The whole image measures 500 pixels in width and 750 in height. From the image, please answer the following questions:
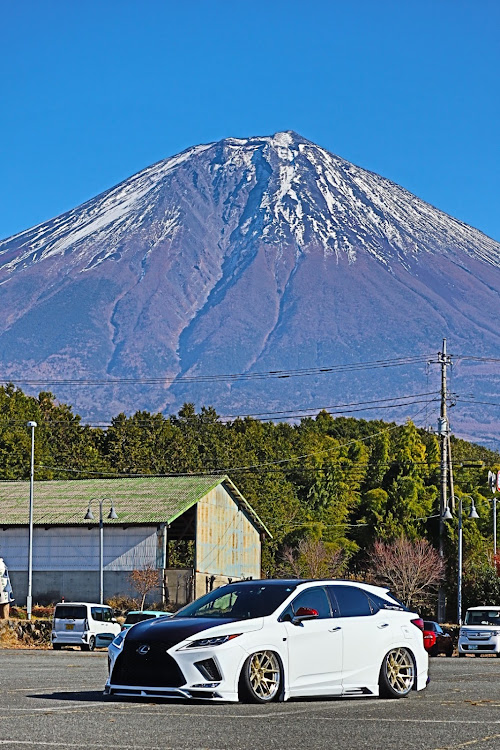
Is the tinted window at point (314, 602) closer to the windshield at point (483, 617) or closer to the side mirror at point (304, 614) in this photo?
the side mirror at point (304, 614)

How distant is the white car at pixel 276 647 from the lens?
14961mm

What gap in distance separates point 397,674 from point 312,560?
79143mm

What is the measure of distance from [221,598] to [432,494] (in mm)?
87871

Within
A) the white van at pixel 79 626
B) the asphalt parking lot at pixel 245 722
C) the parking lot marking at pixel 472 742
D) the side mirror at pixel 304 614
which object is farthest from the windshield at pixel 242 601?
the white van at pixel 79 626

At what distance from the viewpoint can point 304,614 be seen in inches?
629

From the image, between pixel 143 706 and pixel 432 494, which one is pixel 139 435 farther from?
pixel 143 706

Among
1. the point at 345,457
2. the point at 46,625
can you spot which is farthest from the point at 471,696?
the point at 345,457

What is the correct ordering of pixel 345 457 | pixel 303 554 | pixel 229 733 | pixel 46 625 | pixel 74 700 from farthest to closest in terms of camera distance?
pixel 345 457 → pixel 303 554 → pixel 46 625 → pixel 74 700 → pixel 229 733

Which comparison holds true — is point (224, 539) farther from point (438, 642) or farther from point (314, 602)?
point (314, 602)

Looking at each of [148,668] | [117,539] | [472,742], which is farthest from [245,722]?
[117,539]

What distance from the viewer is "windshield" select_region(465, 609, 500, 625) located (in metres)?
40.3

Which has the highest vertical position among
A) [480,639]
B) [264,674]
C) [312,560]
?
[264,674]

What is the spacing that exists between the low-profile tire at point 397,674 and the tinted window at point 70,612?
2349 cm

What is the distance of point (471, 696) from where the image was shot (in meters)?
18.0
